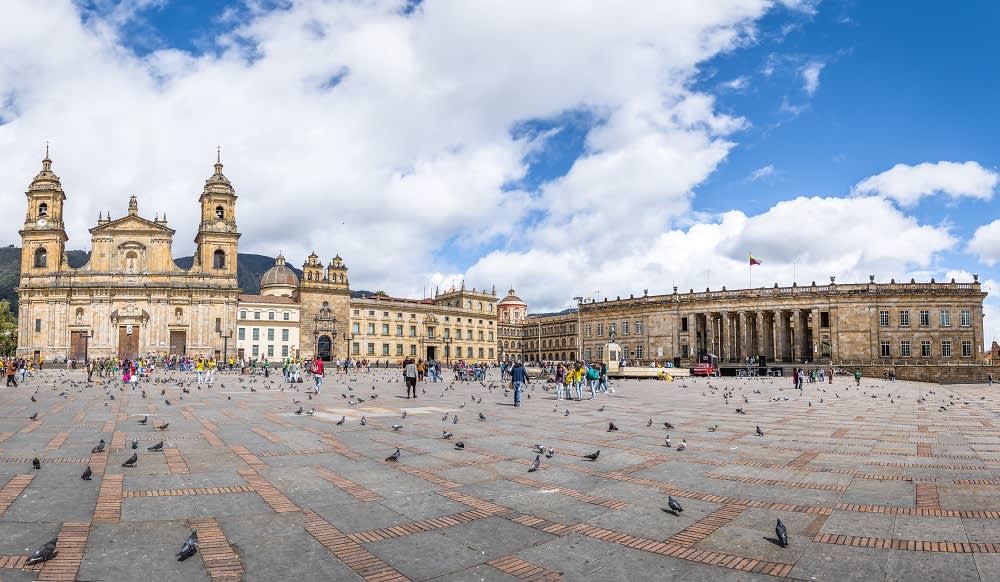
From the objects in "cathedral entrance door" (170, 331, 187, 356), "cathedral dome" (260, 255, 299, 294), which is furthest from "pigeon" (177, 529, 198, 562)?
"cathedral dome" (260, 255, 299, 294)

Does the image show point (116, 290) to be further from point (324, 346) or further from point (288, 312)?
point (324, 346)

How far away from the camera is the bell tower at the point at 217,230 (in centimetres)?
7356

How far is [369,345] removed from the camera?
287 feet

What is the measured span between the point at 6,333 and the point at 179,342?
1597 inches

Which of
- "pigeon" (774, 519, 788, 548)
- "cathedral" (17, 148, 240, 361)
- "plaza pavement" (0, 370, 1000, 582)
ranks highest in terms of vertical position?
"cathedral" (17, 148, 240, 361)

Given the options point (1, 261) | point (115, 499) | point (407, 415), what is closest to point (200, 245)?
point (407, 415)

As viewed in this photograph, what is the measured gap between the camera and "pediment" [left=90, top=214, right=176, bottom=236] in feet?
231

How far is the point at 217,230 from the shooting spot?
7394 centimetres

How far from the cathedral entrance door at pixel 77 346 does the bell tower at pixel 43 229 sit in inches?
316

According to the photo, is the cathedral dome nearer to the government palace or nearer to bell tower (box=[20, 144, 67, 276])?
the government palace

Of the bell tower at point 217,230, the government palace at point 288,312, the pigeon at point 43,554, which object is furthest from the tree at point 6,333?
the pigeon at point 43,554

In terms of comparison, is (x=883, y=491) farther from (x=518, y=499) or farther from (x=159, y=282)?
(x=159, y=282)

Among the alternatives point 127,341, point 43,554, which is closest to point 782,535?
point 43,554

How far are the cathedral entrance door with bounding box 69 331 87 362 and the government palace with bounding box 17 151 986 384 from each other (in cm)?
13
